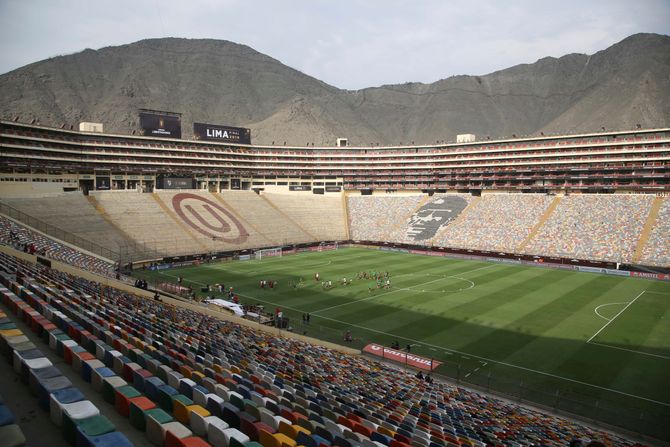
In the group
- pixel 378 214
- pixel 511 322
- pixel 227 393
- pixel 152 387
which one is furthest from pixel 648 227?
pixel 152 387

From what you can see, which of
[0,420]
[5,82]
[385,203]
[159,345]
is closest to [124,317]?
[159,345]

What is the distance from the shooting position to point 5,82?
18100 cm

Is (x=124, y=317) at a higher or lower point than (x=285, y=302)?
higher

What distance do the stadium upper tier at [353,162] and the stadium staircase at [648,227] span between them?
5.46 m

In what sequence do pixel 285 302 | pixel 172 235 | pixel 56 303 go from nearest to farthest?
pixel 56 303, pixel 285 302, pixel 172 235

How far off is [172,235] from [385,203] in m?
45.7

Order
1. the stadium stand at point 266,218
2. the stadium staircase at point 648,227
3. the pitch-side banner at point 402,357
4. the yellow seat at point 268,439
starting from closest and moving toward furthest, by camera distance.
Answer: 1. the yellow seat at point 268,439
2. the pitch-side banner at point 402,357
3. the stadium staircase at point 648,227
4. the stadium stand at point 266,218

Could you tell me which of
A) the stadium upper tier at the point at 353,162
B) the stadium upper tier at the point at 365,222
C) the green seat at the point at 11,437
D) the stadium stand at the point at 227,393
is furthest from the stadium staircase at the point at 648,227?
the green seat at the point at 11,437

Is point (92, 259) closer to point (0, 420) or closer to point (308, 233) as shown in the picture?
point (308, 233)

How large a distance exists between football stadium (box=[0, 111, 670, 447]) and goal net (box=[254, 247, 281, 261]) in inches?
19.8

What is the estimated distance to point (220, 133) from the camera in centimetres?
9356

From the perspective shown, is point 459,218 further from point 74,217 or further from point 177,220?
point 74,217

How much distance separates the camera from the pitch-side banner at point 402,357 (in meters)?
24.8

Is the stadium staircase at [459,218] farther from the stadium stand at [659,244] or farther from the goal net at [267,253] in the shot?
the stadium stand at [659,244]
